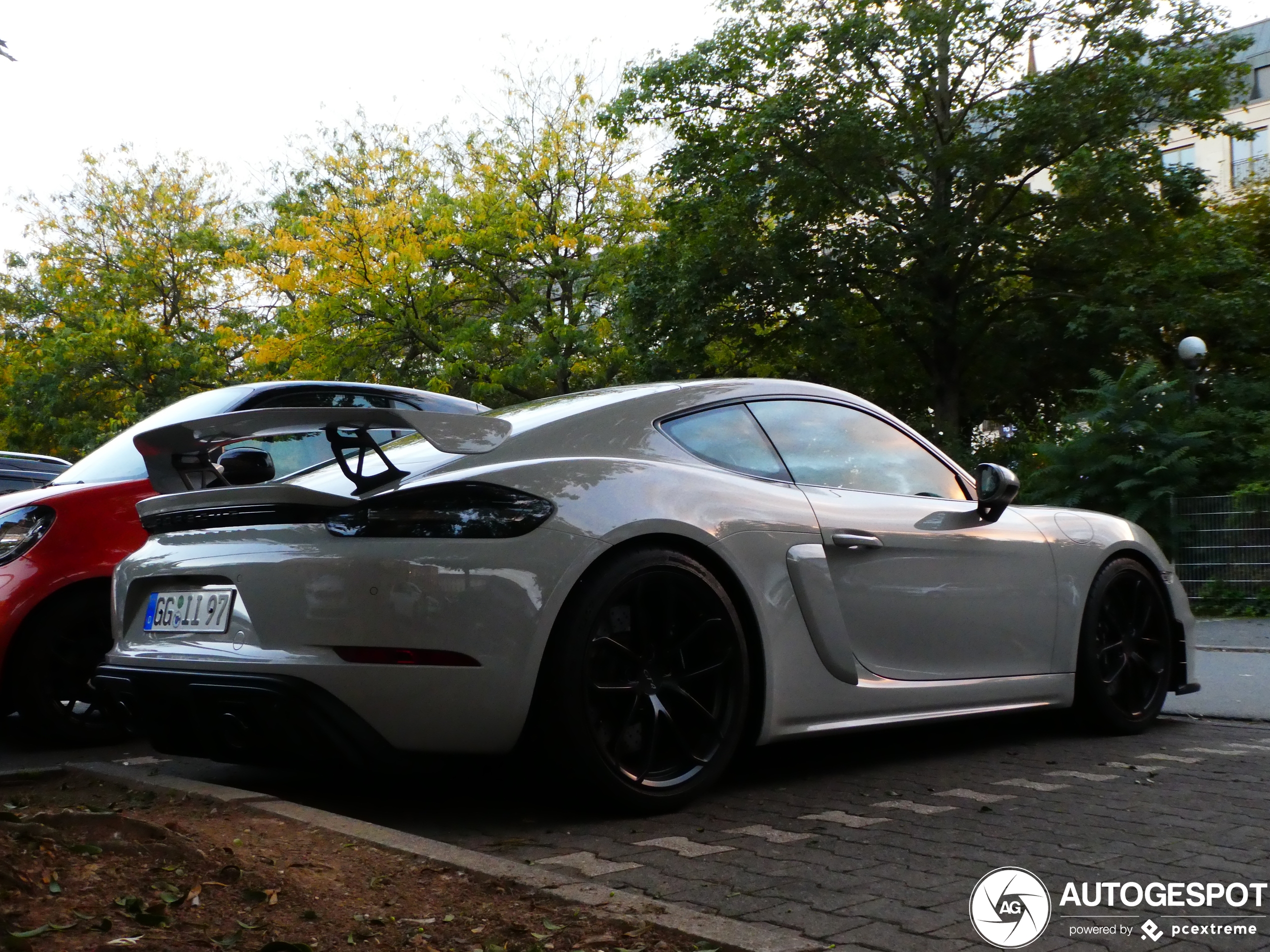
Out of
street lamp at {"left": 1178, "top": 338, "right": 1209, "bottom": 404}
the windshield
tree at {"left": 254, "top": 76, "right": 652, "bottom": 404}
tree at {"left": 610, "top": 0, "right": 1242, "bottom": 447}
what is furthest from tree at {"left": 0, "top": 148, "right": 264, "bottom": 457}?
the windshield

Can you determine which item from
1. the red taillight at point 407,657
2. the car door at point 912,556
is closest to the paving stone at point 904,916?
the red taillight at point 407,657

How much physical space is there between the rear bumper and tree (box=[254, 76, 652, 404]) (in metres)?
28.6

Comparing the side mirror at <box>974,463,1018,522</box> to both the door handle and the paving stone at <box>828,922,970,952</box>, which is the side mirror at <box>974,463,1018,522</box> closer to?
the door handle

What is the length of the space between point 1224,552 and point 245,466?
41.3 feet

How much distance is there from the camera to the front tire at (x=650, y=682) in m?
3.94

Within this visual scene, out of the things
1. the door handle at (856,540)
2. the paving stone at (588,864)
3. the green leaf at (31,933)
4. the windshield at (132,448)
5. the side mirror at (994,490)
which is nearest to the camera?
the green leaf at (31,933)

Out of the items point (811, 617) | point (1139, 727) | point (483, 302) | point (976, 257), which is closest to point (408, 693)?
point (811, 617)

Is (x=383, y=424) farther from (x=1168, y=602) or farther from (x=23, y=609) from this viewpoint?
(x=1168, y=602)

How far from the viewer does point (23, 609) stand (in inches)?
220

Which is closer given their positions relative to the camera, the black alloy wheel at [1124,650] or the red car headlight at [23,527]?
the red car headlight at [23,527]

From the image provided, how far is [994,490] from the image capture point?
5336mm

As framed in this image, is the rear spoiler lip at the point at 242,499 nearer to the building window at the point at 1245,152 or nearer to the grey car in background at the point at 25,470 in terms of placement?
the grey car in background at the point at 25,470

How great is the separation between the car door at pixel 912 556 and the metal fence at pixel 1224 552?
9.93 meters

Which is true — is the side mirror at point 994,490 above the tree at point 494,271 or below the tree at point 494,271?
below
